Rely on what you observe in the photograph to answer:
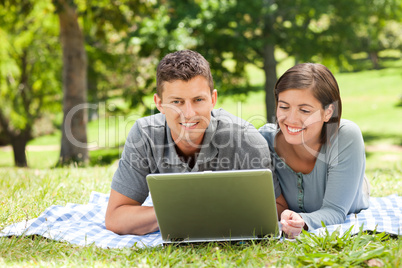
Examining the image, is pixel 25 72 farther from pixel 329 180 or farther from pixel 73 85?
pixel 329 180

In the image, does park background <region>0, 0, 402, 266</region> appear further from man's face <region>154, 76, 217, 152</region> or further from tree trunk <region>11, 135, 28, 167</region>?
man's face <region>154, 76, 217, 152</region>

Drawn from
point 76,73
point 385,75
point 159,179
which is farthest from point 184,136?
point 385,75

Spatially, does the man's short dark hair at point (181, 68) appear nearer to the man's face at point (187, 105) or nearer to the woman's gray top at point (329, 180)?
the man's face at point (187, 105)

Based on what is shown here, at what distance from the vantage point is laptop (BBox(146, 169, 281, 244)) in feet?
7.86

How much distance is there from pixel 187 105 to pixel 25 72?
46.1 ft

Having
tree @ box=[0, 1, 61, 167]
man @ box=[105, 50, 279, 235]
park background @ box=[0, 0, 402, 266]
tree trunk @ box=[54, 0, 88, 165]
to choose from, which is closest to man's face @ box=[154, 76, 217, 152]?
man @ box=[105, 50, 279, 235]

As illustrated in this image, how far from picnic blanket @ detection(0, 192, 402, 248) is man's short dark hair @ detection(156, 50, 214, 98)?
105cm

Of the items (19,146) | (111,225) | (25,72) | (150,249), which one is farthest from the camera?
(19,146)

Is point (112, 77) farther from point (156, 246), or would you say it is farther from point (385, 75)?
point (385, 75)

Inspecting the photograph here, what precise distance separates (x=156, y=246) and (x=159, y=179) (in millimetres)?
582

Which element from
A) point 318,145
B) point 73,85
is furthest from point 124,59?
point 318,145

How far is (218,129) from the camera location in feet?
10.6

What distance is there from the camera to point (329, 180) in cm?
318

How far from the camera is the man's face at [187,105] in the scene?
294 cm
